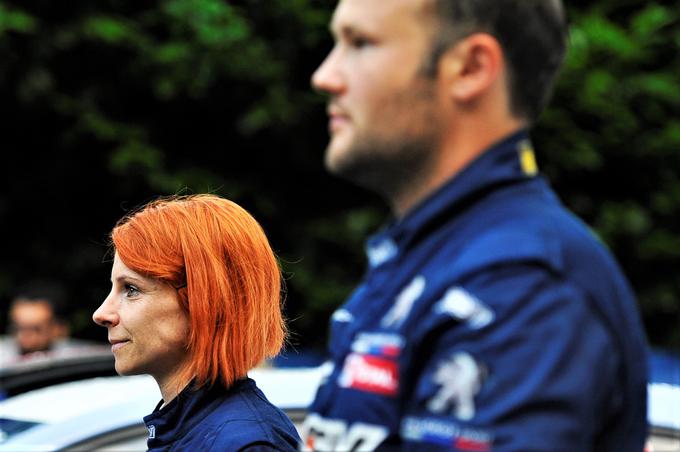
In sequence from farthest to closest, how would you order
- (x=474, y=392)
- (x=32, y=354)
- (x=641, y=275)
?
(x=641, y=275) → (x=32, y=354) → (x=474, y=392)

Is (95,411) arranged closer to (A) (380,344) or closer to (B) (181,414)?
(B) (181,414)

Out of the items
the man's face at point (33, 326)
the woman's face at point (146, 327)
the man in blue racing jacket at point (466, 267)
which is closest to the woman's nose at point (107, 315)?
the woman's face at point (146, 327)

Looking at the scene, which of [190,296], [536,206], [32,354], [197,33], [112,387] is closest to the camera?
[536,206]

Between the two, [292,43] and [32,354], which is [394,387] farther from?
[292,43]

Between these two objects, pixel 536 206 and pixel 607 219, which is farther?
pixel 607 219

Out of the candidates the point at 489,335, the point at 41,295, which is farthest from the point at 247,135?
the point at 489,335

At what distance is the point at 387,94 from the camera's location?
1.37m

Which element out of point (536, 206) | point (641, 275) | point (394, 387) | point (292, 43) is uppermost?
point (292, 43)

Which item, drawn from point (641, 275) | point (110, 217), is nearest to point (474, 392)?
point (110, 217)

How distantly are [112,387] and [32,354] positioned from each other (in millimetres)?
3086

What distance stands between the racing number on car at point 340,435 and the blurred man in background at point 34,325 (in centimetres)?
530

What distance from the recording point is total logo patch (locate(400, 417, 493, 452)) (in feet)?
3.96

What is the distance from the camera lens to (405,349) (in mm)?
1294

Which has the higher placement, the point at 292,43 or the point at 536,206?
the point at 292,43
